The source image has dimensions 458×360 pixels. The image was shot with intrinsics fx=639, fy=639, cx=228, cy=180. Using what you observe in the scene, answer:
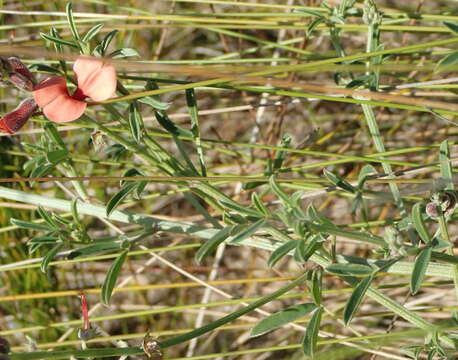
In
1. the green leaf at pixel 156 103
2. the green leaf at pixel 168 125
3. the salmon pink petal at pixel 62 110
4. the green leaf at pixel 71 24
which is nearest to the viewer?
the salmon pink petal at pixel 62 110

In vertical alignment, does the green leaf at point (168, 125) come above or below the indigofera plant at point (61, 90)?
above

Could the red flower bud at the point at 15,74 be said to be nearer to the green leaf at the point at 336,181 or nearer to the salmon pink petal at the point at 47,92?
the salmon pink petal at the point at 47,92

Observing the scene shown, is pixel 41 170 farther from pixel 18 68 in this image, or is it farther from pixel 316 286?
pixel 316 286

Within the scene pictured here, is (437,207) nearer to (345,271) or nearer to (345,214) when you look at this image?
(345,271)

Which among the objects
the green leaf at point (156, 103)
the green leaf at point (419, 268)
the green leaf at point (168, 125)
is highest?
the green leaf at point (168, 125)

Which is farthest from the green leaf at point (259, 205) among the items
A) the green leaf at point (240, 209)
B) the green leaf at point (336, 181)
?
the green leaf at point (336, 181)
